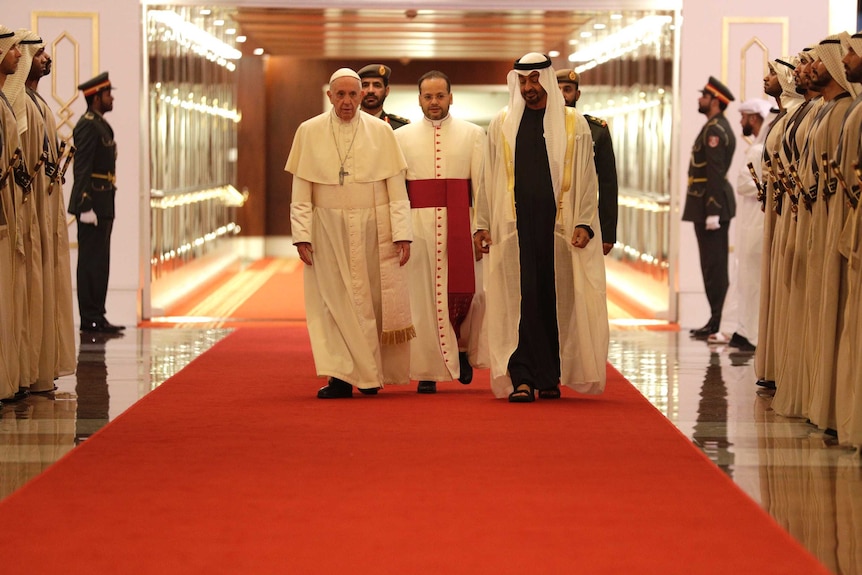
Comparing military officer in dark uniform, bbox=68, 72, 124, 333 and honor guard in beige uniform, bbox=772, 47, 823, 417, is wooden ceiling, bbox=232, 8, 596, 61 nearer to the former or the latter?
military officer in dark uniform, bbox=68, 72, 124, 333

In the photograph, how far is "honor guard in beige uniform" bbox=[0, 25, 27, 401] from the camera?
255 inches

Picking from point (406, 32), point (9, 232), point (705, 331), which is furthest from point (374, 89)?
point (406, 32)

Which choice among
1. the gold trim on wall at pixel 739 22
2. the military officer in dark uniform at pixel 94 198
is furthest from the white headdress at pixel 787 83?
the military officer in dark uniform at pixel 94 198

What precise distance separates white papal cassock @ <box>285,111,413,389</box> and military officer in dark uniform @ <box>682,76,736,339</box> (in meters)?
3.96

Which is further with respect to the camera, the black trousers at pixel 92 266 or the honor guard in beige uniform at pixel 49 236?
the black trousers at pixel 92 266

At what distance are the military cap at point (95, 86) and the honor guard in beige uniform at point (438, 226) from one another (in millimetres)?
3892

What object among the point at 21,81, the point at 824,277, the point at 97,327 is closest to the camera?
the point at 824,277

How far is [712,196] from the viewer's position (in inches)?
399

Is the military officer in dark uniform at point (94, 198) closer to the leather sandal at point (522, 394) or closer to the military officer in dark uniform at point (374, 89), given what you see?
the military officer in dark uniform at point (374, 89)

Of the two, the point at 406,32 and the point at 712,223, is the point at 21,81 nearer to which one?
the point at 712,223

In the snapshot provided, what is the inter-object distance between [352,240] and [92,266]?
13.9 ft

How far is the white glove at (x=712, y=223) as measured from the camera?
1016 centimetres

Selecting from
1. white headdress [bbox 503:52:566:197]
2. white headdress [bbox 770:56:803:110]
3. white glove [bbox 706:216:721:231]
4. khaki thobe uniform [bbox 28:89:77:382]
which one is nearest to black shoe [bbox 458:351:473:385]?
white headdress [bbox 503:52:566:197]

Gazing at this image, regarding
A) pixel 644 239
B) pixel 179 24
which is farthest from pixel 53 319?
pixel 644 239
